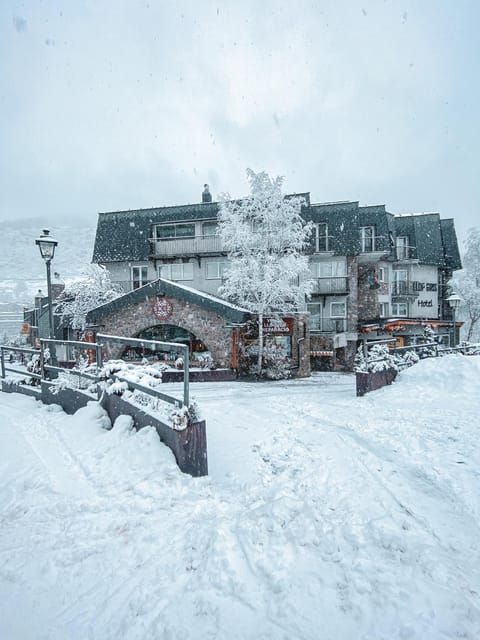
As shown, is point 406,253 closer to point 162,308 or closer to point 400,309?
point 400,309

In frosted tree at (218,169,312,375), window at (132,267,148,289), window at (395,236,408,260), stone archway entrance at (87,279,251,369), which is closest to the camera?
stone archway entrance at (87,279,251,369)

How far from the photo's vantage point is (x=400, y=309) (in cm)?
2611

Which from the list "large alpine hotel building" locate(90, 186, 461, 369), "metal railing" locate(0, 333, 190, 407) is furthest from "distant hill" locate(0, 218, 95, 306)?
"metal railing" locate(0, 333, 190, 407)

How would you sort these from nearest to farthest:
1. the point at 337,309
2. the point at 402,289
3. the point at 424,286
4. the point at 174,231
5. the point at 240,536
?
the point at 240,536
the point at 337,309
the point at 174,231
the point at 402,289
the point at 424,286

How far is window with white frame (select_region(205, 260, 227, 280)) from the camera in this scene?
21720 millimetres

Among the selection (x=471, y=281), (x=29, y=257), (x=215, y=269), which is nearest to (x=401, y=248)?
(x=471, y=281)

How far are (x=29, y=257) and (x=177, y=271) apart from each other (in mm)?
123800

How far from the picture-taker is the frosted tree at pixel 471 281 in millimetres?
27984

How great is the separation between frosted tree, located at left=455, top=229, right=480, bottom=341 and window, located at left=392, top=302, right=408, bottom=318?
6.44 meters

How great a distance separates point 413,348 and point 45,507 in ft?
39.3

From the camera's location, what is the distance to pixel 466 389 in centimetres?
909

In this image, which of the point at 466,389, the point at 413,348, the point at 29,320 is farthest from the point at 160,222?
the point at 466,389

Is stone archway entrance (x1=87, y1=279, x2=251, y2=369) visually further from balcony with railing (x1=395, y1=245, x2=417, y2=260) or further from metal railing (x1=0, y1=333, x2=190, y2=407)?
balcony with railing (x1=395, y1=245, x2=417, y2=260)

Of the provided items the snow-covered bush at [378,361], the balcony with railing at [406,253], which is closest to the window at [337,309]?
the balcony with railing at [406,253]
